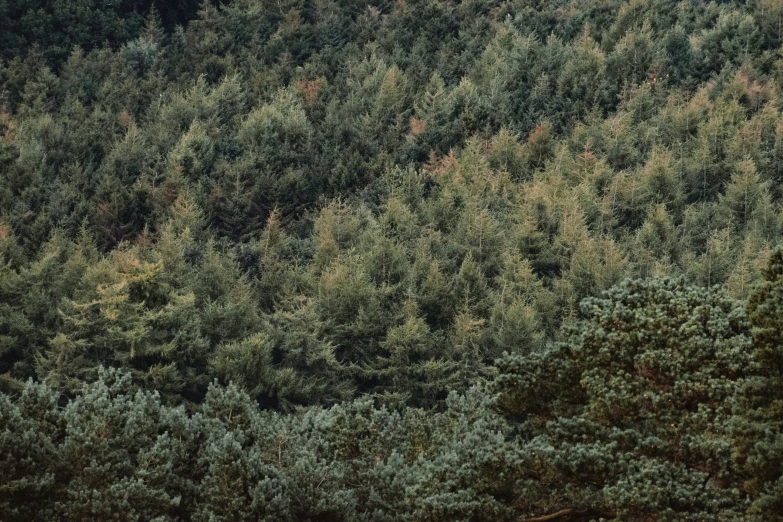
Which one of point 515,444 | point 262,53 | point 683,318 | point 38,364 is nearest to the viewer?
point 683,318

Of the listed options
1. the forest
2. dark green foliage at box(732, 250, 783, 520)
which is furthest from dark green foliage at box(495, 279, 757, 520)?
dark green foliage at box(732, 250, 783, 520)

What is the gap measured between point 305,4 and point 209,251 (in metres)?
55.1

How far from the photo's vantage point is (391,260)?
184 ft

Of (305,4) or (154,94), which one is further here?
(305,4)

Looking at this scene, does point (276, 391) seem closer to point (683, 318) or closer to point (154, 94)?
point (683, 318)

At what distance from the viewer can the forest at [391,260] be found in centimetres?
1975

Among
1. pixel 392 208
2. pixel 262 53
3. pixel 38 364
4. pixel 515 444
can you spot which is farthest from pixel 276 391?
pixel 262 53

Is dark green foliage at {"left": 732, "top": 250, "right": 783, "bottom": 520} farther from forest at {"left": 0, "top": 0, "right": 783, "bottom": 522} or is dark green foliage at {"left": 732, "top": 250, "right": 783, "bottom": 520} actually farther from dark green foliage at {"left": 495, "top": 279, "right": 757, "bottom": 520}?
dark green foliage at {"left": 495, "top": 279, "right": 757, "bottom": 520}

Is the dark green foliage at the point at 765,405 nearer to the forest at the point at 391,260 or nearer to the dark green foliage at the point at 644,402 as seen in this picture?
the forest at the point at 391,260

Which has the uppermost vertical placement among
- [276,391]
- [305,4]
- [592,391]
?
[592,391]

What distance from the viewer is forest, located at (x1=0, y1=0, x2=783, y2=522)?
64.8 ft

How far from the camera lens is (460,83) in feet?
283

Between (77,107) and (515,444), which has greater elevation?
(515,444)

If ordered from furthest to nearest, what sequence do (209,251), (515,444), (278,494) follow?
1. (209,251)
2. (278,494)
3. (515,444)
